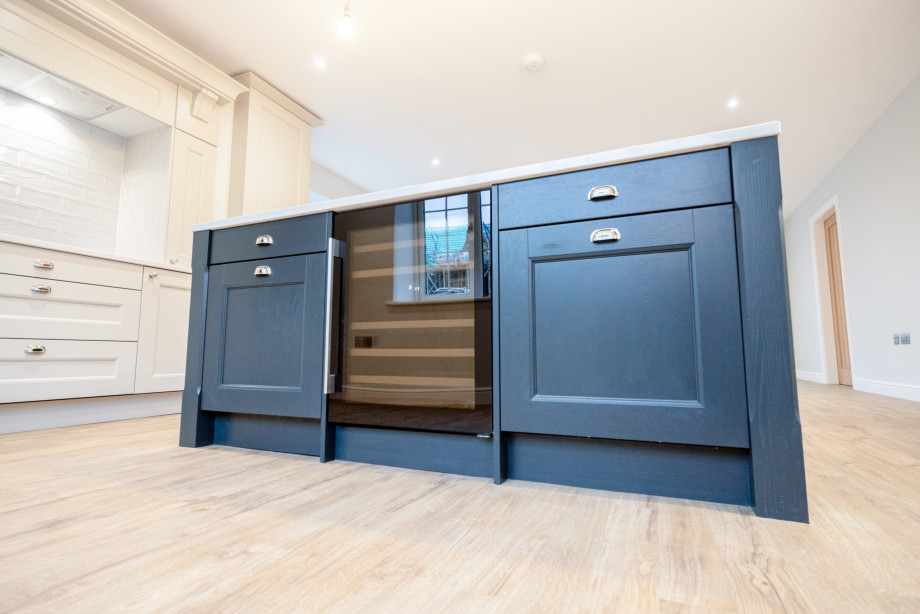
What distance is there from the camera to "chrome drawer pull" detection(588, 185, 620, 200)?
3.91 feet

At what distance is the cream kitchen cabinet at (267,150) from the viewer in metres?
3.53

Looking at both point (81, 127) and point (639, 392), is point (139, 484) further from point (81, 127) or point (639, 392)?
point (81, 127)

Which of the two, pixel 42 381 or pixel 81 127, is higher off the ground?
pixel 81 127

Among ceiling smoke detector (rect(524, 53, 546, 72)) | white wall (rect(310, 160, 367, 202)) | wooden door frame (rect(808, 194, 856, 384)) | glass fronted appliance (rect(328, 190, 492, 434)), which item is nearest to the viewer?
glass fronted appliance (rect(328, 190, 492, 434))

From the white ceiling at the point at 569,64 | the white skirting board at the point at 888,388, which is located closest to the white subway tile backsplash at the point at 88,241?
the white ceiling at the point at 569,64

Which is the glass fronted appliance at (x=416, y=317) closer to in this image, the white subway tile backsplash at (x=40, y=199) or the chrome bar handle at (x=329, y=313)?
the chrome bar handle at (x=329, y=313)

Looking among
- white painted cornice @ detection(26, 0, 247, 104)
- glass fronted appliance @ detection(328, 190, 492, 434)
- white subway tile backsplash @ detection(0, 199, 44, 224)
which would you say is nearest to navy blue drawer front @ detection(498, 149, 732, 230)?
glass fronted appliance @ detection(328, 190, 492, 434)

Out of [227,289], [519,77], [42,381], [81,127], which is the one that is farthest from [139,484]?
[519,77]

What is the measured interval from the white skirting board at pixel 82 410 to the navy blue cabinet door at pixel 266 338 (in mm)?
1207

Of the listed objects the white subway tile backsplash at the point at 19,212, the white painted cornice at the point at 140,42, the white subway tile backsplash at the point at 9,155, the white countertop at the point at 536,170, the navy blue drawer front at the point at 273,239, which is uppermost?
the white painted cornice at the point at 140,42

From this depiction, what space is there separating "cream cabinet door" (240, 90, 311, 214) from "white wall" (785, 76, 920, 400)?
486 centimetres

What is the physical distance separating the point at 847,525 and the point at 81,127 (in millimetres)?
4283

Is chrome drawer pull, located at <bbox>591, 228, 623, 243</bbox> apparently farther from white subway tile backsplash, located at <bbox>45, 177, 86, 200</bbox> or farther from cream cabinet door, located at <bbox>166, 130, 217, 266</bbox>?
white subway tile backsplash, located at <bbox>45, 177, 86, 200</bbox>

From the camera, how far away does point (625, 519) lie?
3.21 feet
